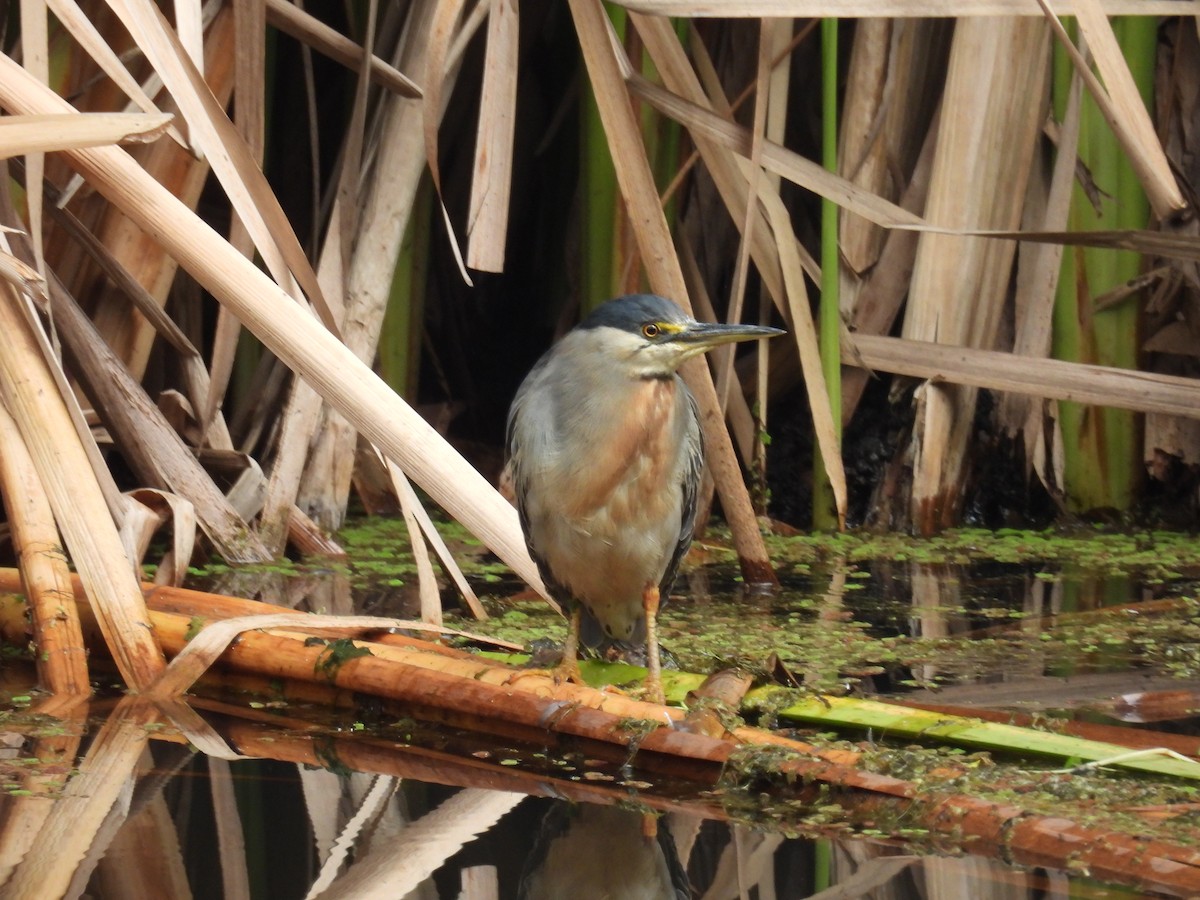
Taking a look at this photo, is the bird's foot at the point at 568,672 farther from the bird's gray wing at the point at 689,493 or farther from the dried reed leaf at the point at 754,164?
the dried reed leaf at the point at 754,164

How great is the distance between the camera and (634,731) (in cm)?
280

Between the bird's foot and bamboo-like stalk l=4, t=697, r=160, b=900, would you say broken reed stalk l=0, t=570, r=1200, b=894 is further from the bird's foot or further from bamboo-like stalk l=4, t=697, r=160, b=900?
bamboo-like stalk l=4, t=697, r=160, b=900

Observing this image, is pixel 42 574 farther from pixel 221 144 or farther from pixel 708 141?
pixel 708 141

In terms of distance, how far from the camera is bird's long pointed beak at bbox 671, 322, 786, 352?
3297 millimetres

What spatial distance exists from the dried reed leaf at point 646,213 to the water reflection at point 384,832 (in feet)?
4.51

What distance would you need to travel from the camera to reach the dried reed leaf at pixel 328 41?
4363 millimetres

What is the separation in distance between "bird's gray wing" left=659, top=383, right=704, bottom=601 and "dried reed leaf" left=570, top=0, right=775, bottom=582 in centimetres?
33

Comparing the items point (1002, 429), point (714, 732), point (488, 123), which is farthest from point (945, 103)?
point (714, 732)

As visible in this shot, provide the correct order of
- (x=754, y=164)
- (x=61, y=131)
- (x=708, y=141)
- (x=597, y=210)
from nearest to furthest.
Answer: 1. (x=61, y=131)
2. (x=754, y=164)
3. (x=708, y=141)
4. (x=597, y=210)

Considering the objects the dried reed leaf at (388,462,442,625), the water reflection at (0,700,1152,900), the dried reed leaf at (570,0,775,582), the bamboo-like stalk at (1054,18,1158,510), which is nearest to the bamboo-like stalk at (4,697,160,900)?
the water reflection at (0,700,1152,900)

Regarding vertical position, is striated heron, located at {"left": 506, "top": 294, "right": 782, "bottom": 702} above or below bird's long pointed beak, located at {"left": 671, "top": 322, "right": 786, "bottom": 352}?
below

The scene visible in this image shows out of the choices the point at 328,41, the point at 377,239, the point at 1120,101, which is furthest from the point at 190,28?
the point at 1120,101

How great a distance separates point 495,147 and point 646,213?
1.47 ft

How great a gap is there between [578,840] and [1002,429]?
11.5 feet
